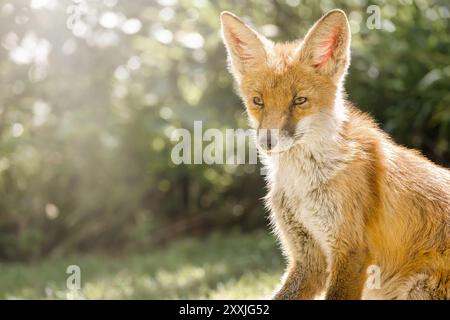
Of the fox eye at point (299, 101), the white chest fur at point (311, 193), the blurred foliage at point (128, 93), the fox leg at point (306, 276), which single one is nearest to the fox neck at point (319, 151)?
the white chest fur at point (311, 193)

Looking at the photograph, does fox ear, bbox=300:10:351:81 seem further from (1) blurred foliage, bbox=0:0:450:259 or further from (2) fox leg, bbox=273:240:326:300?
(1) blurred foliage, bbox=0:0:450:259

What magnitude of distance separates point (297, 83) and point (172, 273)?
3.74 m

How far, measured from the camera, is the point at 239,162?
348 inches

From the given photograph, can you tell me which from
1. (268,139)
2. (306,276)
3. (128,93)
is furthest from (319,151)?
(128,93)

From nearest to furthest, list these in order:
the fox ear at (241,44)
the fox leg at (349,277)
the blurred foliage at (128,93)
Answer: the fox leg at (349,277), the fox ear at (241,44), the blurred foliage at (128,93)

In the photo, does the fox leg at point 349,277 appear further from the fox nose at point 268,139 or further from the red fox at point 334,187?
the fox nose at point 268,139

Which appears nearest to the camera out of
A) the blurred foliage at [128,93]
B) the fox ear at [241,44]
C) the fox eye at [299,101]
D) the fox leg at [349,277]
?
the fox leg at [349,277]

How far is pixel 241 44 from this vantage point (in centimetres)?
454

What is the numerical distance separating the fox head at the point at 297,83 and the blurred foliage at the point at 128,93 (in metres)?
3.61

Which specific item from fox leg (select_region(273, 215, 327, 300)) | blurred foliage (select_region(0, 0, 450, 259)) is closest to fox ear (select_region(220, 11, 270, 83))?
fox leg (select_region(273, 215, 327, 300))

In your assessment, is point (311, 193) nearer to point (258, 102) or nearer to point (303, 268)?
point (303, 268)

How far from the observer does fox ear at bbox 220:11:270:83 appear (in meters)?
4.42

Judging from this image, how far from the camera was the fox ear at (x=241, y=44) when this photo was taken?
14.5 feet
